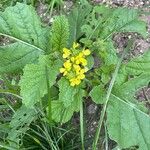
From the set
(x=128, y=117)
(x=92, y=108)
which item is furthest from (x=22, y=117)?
(x=128, y=117)

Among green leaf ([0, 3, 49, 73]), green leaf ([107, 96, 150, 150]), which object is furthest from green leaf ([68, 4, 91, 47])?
green leaf ([107, 96, 150, 150])

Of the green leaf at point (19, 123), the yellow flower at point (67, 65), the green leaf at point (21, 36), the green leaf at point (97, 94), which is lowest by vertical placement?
the green leaf at point (19, 123)

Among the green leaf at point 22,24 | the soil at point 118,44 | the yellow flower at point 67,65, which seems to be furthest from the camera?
the soil at point 118,44

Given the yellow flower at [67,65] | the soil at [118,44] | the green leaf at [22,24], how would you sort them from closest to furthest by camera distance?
the yellow flower at [67,65] → the green leaf at [22,24] → the soil at [118,44]

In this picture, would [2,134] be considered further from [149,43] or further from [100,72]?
[149,43]

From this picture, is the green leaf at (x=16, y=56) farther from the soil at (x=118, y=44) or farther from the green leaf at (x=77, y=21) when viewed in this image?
the soil at (x=118, y=44)

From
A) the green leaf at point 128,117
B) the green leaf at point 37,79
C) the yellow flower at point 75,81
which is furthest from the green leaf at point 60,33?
the green leaf at point 128,117

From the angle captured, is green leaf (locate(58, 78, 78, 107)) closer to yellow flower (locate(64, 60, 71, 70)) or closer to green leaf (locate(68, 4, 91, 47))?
yellow flower (locate(64, 60, 71, 70))

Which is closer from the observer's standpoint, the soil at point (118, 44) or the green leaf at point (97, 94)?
the green leaf at point (97, 94)
